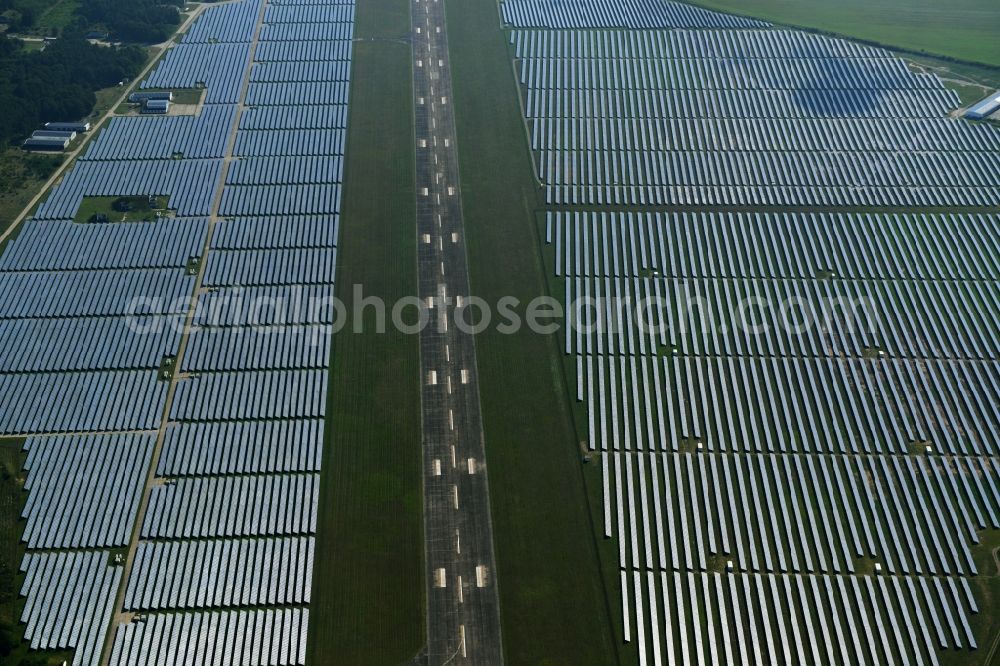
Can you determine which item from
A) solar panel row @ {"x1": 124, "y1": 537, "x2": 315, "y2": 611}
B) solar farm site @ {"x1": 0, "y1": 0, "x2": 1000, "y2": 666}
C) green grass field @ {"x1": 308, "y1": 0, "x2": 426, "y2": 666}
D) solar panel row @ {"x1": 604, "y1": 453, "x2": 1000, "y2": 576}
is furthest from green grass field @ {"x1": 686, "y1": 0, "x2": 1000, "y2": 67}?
solar panel row @ {"x1": 124, "y1": 537, "x2": 315, "y2": 611}

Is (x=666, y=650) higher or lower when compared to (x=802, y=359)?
lower

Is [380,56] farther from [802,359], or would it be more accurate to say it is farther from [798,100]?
[802,359]

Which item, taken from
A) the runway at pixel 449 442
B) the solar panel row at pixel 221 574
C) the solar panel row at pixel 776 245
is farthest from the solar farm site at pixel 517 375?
the solar panel row at pixel 776 245

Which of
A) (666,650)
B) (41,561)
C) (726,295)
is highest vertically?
(726,295)

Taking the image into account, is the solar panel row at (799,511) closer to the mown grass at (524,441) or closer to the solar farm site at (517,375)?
the solar farm site at (517,375)

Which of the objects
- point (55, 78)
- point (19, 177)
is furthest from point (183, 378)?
point (55, 78)

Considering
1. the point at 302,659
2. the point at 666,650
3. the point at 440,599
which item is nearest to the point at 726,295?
the point at 666,650

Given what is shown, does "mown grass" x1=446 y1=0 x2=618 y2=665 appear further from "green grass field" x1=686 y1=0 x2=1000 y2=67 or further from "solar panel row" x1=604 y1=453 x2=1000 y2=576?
"green grass field" x1=686 y1=0 x2=1000 y2=67
